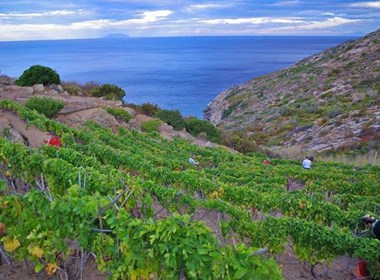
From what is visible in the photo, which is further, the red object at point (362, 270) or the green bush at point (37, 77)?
the green bush at point (37, 77)

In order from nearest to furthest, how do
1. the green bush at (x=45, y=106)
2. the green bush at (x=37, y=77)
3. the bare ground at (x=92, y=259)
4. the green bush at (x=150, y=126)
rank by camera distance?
the bare ground at (x=92, y=259) < the green bush at (x=45, y=106) < the green bush at (x=150, y=126) < the green bush at (x=37, y=77)

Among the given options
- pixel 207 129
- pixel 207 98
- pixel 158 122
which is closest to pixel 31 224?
pixel 158 122

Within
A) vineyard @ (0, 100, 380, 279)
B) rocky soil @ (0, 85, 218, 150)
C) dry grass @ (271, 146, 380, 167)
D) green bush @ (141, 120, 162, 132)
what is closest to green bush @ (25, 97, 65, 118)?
rocky soil @ (0, 85, 218, 150)

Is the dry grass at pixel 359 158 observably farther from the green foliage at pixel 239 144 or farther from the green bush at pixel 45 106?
the green bush at pixel 45 106

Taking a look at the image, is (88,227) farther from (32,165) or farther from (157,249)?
(32,165)

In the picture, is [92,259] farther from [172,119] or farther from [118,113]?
[172,119]

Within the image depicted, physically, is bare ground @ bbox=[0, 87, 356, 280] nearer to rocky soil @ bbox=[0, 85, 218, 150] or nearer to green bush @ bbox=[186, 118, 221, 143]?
rocky soil @ bbox=[0, 85, 218, 150]

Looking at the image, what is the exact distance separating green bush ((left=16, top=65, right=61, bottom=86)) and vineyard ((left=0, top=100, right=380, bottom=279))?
67.3ft

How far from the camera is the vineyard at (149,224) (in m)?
3.95

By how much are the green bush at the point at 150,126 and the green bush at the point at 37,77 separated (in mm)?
10634

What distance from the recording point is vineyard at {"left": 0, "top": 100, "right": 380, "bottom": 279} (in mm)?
3953

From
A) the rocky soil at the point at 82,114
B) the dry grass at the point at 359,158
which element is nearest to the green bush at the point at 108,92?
the rocky soil at the point at 82,114

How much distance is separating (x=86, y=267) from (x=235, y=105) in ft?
169

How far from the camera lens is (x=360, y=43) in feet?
202
